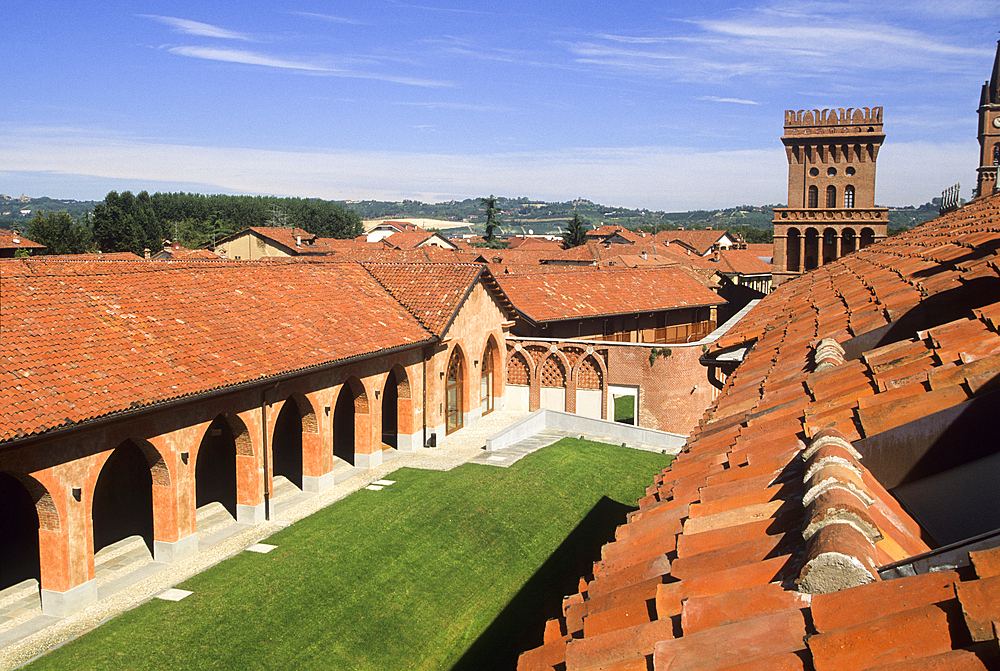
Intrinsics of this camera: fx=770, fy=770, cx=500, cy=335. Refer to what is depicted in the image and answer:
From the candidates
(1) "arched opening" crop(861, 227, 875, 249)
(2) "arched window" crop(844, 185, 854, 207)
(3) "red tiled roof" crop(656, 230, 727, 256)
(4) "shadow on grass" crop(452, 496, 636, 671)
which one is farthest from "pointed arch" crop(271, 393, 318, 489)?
(3) "red tiled roof" crop(656, 230, 727, 256)

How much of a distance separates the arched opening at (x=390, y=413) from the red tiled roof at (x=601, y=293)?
7.15m

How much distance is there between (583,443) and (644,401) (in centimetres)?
473

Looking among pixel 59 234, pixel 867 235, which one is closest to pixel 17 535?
pixel 867 235

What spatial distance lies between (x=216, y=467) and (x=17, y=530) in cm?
560

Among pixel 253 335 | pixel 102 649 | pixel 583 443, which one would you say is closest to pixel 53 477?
pixel 102 649

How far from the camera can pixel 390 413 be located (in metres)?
29.0

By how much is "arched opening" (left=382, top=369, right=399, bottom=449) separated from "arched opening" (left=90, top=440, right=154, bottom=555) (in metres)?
8.73

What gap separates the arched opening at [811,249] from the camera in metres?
55.4

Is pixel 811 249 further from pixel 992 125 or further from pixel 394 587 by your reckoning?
pixel 394 587

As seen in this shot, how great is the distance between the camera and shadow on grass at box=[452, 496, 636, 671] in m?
13.8

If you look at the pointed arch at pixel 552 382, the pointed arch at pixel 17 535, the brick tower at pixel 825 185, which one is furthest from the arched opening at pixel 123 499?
the brick tower at pixel 825 185

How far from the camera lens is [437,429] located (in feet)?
89.7

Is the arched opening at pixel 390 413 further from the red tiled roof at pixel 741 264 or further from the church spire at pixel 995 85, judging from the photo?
the church spire at pixel 995 85

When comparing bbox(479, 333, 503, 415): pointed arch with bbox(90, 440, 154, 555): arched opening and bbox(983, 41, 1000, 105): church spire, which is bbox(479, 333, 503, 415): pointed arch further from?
bbox(983, 41, 1000, 105): church spire
